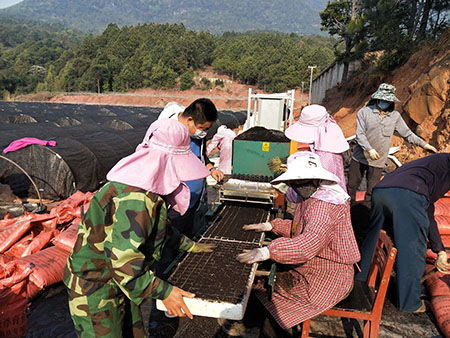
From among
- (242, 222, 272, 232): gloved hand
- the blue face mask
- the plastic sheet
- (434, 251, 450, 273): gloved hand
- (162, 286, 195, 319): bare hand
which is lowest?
the plastic sheet

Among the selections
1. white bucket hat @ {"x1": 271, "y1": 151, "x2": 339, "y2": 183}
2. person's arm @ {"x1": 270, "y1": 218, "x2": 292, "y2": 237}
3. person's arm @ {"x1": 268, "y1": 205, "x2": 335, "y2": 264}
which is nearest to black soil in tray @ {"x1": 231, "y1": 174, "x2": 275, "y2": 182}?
person's arm @ {"x1": 270, "y1": 218, "x2": 292, "y2": 237}

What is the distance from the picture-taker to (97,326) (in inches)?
66.1

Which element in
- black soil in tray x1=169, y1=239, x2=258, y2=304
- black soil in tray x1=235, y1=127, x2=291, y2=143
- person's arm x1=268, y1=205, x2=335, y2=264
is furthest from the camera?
black soil in tray x1=235, y1=127, x2=291, y2=143

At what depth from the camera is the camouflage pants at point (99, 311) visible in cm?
166

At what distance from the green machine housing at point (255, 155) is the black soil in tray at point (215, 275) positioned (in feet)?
7.63

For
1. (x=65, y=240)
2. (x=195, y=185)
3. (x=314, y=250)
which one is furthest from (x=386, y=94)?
Result: (x=65, y=240)

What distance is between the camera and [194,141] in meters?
3.58

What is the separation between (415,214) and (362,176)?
1898 mm

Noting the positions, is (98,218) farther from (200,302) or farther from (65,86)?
(65,86)

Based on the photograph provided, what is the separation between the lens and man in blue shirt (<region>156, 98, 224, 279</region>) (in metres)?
2.80

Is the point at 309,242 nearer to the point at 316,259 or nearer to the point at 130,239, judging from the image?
the point at 316,259

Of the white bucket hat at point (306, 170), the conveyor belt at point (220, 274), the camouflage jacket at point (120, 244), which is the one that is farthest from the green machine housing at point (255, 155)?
the camouflage jacket at point (120, 244)

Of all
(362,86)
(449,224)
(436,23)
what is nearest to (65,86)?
(362,86)

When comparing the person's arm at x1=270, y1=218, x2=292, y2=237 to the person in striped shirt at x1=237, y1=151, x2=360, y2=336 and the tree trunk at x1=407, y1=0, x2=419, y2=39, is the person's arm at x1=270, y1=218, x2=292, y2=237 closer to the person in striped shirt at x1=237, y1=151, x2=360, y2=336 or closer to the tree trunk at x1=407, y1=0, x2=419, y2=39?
the person in striped shirt at x1=237, y1=151, x2=360, y2=336
